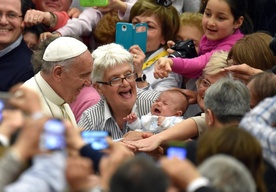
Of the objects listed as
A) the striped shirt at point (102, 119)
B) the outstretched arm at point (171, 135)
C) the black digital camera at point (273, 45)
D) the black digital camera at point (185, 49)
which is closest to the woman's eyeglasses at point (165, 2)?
the black digital camera at point (185, 49)

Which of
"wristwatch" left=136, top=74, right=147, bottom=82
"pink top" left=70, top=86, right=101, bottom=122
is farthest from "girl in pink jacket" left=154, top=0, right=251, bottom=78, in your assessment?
"pink top" left=70, top=86, right=101, bottom=122

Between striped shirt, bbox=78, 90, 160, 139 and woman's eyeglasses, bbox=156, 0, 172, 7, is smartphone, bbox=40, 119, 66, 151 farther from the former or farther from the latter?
woman's eyeglasses, bbox=156, 0, 172, 7

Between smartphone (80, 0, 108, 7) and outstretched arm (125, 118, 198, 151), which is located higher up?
smartphone (80, 0, 108, 7)

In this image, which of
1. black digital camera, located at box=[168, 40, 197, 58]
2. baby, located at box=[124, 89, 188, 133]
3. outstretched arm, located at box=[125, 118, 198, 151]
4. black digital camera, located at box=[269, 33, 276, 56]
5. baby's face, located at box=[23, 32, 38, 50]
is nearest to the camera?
outstretched arm, located at box=[125, 118, 198, 151]

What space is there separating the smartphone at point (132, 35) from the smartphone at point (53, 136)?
8.79 ft

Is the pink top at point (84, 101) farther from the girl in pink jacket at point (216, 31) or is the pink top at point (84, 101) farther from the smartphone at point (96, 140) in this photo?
the smartphone at point (96, 140)

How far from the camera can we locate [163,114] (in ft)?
15.2

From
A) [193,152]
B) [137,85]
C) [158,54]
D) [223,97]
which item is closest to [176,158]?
[193,152]

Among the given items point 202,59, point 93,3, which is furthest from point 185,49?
point 93,3

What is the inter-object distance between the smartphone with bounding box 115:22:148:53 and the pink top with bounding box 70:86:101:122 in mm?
444

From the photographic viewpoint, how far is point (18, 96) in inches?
106

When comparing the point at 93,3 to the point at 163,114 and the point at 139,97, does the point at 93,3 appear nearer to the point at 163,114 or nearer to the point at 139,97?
the point at 139,97

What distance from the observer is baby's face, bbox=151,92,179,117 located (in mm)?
4641

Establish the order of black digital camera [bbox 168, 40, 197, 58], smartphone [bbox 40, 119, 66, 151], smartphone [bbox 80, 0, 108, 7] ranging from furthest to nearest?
smartphone [bbox 80, 0, 108, 7], black digital camera [bbox 168, 40, 197, 58], smartphone [bbox 40, 119, 66, 151]
